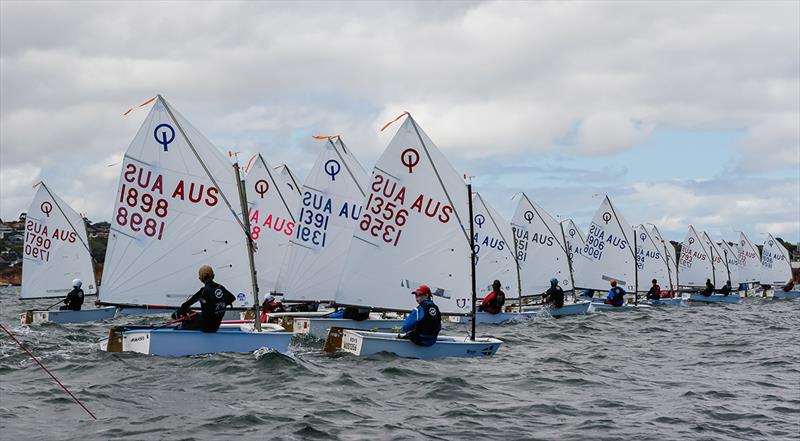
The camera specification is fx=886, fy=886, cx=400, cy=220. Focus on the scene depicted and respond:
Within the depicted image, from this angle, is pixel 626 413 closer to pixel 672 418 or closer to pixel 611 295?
pixel 672 418

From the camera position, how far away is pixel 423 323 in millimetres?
18438

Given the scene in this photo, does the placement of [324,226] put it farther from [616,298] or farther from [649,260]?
[649,260]

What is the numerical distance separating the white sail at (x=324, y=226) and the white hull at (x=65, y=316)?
8331 mm

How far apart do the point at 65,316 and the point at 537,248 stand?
850 inches

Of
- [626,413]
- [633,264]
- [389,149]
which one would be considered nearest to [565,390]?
[626,413]

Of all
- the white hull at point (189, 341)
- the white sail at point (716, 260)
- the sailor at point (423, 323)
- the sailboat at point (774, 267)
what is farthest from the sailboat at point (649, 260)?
the white hull at point (189, 341)

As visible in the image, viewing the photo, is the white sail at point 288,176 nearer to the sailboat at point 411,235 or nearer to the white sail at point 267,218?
the white sail at point 267,218

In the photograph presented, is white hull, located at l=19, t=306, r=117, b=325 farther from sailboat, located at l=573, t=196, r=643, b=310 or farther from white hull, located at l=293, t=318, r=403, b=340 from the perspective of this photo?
sailboat, located at l=573, t=196, r=643, b=310

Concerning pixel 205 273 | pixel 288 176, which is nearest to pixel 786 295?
pixel 288 176

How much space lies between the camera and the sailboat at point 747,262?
75875 mm

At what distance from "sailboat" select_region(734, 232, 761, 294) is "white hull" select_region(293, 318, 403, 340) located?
58.7 meters

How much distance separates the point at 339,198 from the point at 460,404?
618 inches

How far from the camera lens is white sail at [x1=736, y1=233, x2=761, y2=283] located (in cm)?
7594

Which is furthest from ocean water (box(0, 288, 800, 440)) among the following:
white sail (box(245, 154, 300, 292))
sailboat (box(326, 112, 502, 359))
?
white sail (box(245, 154, 300, 292))
